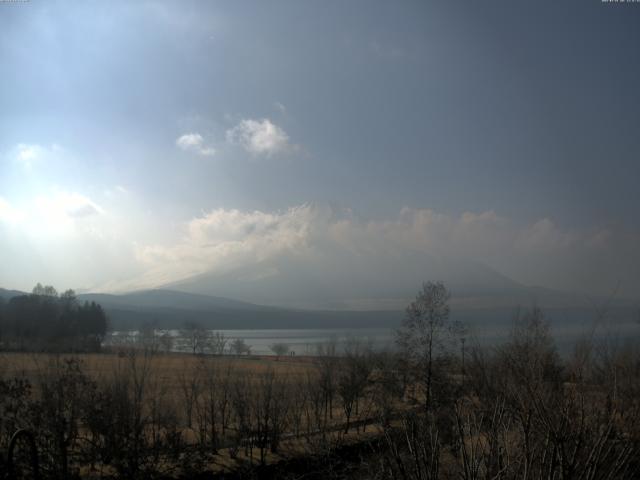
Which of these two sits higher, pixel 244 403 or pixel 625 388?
pixel 625 388

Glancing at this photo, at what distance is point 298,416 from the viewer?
90.9 ft

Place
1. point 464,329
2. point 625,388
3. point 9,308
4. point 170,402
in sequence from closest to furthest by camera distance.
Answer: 1. point 625,388
2. point 170,402
3. point 464,329
4. point 9,308

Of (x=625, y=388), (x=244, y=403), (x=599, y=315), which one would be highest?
(x=599, y=315)

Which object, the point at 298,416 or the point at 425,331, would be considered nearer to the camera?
the point at 298,416

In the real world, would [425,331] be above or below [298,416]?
above

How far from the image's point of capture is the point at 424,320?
37406mm

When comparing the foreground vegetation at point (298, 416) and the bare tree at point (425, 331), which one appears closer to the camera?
the foreground vegetation at point (298, 416)

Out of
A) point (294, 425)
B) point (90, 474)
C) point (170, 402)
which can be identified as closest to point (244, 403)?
point (170, 402)

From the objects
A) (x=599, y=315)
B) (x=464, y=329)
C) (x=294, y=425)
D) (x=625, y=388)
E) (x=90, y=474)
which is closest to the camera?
(x=599, y=315)

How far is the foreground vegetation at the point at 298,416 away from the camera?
24.5ft

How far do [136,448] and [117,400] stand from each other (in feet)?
6.51

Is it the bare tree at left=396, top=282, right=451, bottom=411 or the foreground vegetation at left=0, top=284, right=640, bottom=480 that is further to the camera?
the bare tree at left=396, top=282, right=451, bottom=411

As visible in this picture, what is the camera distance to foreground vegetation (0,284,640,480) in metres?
7.47

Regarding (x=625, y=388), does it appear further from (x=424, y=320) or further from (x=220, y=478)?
(x=424, y=320)
